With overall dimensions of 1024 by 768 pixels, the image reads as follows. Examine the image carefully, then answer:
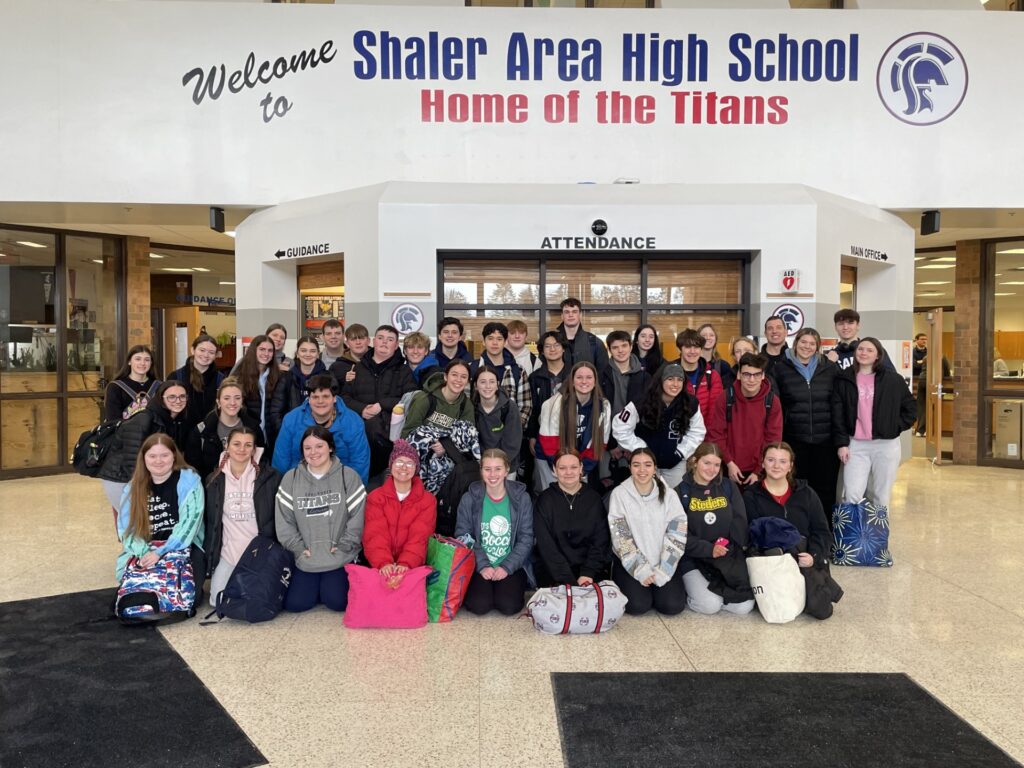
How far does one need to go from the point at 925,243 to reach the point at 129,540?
1050 cm

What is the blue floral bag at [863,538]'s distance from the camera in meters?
5.32

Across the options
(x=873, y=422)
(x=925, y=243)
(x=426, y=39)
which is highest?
(x=426, y=39)

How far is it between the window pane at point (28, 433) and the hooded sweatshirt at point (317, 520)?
6.65 m

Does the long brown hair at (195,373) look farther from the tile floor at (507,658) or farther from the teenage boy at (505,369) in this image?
the teenage boy at (505,369)

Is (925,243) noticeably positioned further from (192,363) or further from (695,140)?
(192,363)

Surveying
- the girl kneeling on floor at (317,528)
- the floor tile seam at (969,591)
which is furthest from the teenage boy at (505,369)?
the floor tile seam at (969,591)

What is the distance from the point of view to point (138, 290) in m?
10.1

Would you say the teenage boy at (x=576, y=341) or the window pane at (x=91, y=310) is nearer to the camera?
the teenage boy at (x=576, y=341)

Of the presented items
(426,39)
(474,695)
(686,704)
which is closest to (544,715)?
(474,695)

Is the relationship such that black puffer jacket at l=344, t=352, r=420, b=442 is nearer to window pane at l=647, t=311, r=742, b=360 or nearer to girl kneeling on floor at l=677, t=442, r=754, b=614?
girl kneeling on floor at l=677, t=442, r=754, b=614

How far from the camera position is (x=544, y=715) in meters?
3.06

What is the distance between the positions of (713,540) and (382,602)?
1.97 metres

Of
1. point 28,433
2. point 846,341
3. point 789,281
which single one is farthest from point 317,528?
point 28,433

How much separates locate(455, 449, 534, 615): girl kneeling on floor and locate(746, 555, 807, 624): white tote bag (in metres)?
1.33
